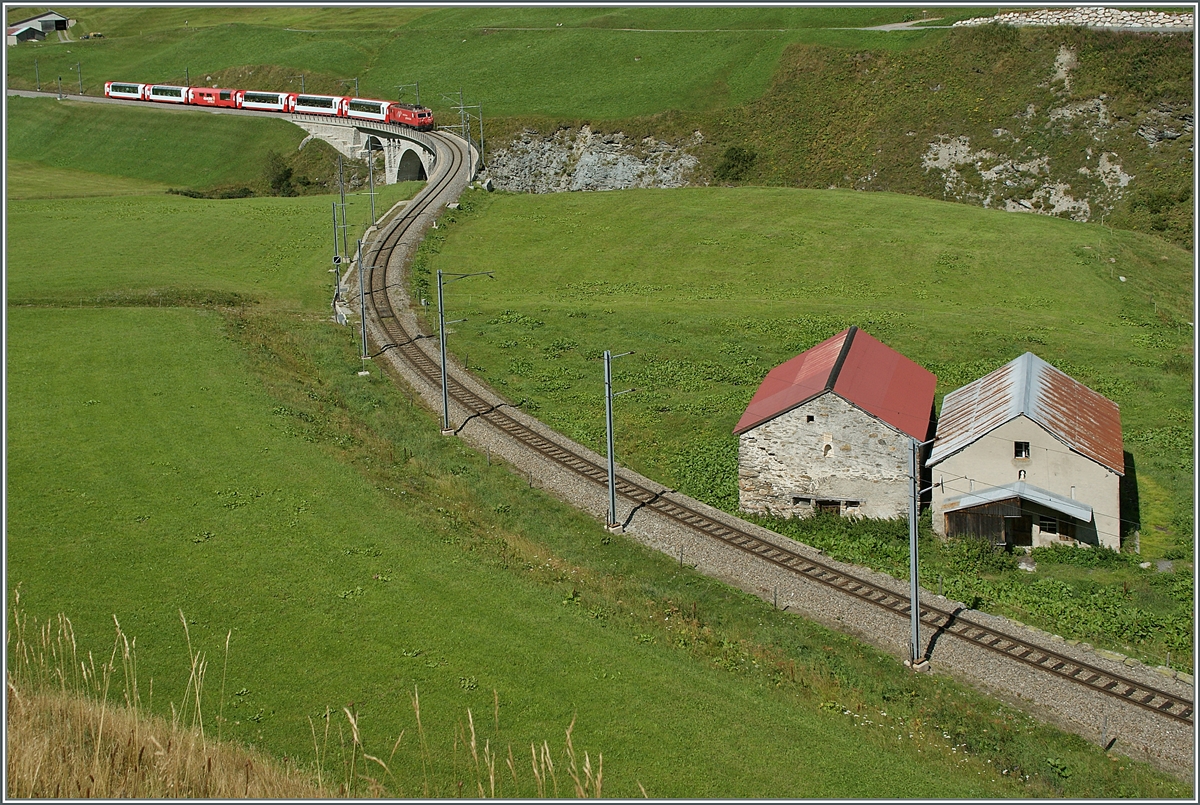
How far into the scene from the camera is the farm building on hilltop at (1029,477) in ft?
143

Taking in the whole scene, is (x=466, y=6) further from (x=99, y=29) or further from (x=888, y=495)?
(x=888, y=495)

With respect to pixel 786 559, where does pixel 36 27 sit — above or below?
above

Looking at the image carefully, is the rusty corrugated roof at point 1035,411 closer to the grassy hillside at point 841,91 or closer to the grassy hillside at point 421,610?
the grassy hillside at point 421,610

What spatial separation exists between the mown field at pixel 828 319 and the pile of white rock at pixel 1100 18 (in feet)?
108

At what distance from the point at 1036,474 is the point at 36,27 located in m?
204

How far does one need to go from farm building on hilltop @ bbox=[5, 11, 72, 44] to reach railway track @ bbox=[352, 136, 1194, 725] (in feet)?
502

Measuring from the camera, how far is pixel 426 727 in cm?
2738

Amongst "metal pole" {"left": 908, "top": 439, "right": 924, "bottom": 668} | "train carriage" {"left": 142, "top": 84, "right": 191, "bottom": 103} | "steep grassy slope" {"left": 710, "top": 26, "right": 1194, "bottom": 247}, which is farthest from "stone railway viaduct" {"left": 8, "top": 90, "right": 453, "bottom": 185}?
"metal pole" {"left": 908, "top": 439, "right": 924, "bottom": 668}

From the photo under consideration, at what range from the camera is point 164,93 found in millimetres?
148625

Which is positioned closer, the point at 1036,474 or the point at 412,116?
the point at 1036,474

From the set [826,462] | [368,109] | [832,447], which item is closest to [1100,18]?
[368,109]

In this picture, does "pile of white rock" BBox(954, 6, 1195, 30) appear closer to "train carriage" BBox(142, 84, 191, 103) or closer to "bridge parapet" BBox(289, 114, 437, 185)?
"bridge parapet" BBox(289, 114, 437, 185)

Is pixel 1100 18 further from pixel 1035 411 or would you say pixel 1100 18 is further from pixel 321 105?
pixel 321 105

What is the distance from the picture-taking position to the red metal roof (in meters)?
45.9
